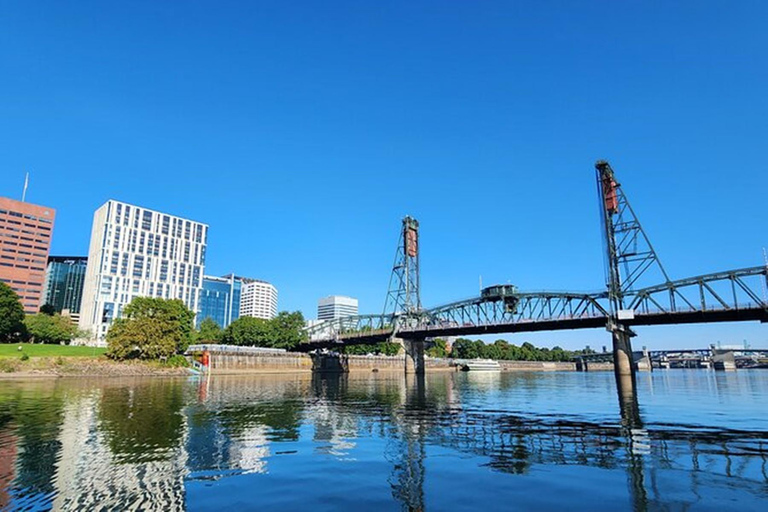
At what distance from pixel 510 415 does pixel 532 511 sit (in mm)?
28244

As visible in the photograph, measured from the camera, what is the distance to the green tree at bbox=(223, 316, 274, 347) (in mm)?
171875

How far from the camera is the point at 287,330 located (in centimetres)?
17988

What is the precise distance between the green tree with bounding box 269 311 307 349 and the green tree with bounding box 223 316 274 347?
232 centimetres

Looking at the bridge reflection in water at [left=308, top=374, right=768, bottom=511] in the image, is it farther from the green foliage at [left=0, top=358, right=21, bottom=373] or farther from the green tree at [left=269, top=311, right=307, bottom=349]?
the green tree at [left=269, top=311, right=307, bottom=349]

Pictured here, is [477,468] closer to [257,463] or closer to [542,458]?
[542,458]

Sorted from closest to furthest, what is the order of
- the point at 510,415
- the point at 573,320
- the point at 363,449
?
the point at 363,449 < the point at 510,415 < the point at 573,320

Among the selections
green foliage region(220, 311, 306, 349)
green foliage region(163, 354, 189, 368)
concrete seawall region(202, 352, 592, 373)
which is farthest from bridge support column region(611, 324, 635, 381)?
green foliage region(220, 311, 306, 349)

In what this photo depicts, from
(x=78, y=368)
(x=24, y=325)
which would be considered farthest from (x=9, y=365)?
(x=24, y=325)

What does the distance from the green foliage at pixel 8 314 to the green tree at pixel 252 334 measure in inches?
2616

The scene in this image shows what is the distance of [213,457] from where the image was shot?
854 inches

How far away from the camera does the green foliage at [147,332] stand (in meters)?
110

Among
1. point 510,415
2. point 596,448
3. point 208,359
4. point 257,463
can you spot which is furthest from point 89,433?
point 208,359

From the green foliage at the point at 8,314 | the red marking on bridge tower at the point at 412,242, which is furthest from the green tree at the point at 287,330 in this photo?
the green foliage at the point at 8,314

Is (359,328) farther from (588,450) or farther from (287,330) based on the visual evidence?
(588,450)
